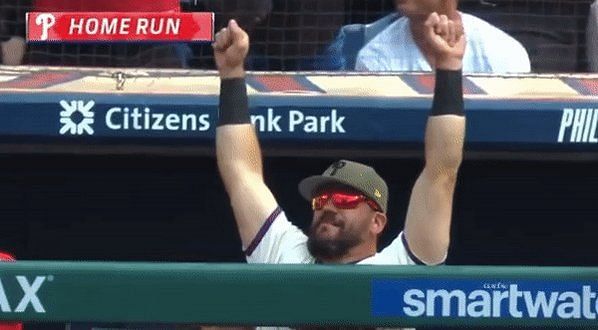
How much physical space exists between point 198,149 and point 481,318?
7.89 feet

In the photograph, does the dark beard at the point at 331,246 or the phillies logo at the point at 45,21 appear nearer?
the dark beard at the point at 331,246

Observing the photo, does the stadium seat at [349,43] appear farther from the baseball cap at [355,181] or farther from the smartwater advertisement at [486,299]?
the smartwater advertisement at [486,299]

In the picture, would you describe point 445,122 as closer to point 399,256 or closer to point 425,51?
point 399,256

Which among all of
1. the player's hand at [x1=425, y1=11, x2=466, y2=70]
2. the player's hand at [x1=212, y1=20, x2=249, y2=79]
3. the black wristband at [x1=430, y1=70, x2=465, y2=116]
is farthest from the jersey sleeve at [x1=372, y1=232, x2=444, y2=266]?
the player's hand at [x1=212, y1=20, x2=249, y2=79]

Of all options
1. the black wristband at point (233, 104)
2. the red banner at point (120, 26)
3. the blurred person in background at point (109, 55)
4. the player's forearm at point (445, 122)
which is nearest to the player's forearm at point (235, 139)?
the black wristband at point (233, 104)

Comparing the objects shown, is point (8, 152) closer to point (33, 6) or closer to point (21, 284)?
point (33, 6)

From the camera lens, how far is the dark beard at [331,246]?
3.66 metres

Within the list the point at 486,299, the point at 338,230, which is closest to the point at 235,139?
the point at 338,230

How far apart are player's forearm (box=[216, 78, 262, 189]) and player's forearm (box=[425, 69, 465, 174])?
1.75ft

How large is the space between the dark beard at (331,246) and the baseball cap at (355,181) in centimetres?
16

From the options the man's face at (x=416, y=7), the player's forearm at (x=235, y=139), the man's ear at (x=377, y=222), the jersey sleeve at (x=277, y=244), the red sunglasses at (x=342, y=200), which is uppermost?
the man's face at (x=416, y=7)

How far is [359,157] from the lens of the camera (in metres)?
4.80

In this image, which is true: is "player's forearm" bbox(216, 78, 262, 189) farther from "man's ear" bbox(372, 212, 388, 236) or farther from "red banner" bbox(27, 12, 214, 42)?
"red banner" bbox(27, 12, 214, 42)

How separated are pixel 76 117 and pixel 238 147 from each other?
83 centimetres
